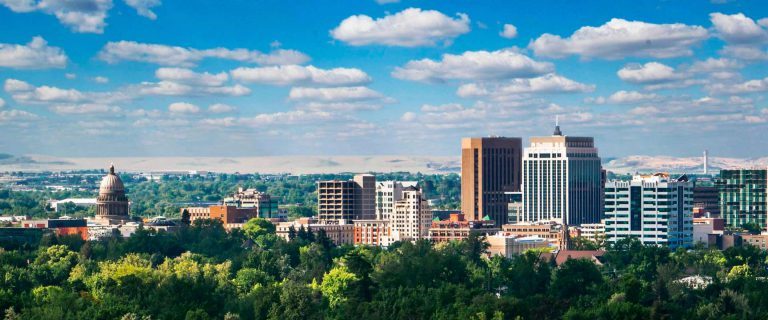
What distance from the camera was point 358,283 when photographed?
4975 inches

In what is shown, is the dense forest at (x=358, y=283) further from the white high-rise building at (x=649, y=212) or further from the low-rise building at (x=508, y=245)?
the white high-rise building at (x=649, y=212)

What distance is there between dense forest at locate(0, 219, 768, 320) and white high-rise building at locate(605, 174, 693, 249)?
1316 centimetres

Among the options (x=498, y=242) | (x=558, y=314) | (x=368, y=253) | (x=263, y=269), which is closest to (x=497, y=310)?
(x=558, y=314)

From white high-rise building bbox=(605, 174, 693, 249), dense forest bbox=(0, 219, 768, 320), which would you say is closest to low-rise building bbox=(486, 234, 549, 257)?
white high-rise building bbox=(605, 174, 693, 249)

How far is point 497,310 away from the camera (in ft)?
352

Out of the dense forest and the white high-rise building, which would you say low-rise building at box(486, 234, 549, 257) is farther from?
the dense forest

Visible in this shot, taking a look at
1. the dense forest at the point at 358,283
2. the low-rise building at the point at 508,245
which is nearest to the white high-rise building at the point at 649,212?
the low-rise building at the point at 508,245

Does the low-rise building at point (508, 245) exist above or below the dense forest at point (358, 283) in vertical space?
above

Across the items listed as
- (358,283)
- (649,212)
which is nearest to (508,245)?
(649,212)

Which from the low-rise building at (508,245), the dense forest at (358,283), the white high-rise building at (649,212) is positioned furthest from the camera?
the white high-rise building at (649,212)

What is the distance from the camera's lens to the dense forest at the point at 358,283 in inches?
4338

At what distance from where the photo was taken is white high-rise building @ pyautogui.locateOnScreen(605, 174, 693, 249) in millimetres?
195750

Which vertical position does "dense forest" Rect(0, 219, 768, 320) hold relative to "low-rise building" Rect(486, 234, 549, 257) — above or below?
below

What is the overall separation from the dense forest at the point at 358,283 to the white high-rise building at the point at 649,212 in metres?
13.2
